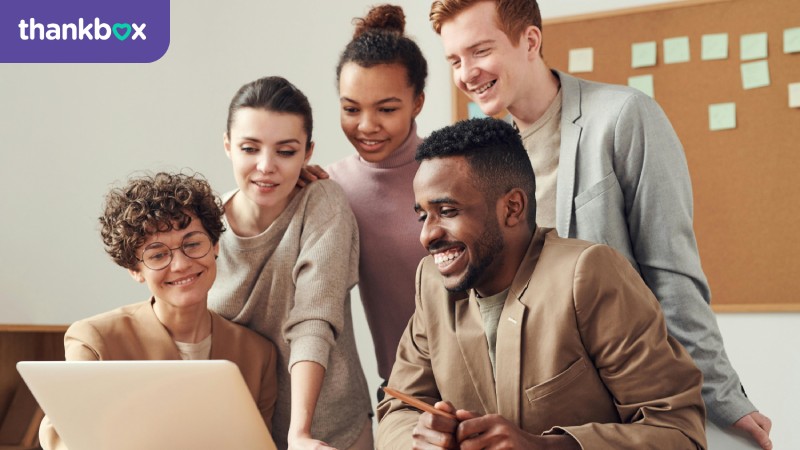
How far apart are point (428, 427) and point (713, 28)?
99.8 inches

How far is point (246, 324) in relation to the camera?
208cm

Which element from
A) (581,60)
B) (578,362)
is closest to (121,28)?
(581,60)

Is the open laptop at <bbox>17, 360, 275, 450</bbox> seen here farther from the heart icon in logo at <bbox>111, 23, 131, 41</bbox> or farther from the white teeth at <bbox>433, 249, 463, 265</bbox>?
the heart icon in logo at <bbox>111, 23, 131, 41</bbox>

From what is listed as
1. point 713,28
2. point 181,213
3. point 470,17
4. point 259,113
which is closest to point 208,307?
point 181,213

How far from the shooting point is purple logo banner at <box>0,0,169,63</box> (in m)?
3.61

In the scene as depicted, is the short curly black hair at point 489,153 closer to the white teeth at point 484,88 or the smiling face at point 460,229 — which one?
the smiling face at point 460,229

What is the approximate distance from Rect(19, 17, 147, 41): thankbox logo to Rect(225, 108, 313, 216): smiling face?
6.51 feet

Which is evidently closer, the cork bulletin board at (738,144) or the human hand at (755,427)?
the human hand at (755,427)

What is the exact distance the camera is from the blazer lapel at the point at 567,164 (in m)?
1.82

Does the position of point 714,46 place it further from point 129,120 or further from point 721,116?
point 129,120

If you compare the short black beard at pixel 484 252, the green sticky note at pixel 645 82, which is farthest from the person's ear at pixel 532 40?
the green sticky note at pixel 645 82

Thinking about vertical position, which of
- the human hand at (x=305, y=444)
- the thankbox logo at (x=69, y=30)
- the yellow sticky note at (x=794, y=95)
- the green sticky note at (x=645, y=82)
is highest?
the thankbox logo at (x=69, y=30)

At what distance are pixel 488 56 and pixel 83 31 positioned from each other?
2437 millimetres

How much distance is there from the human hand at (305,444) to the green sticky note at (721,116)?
7.31 feet
